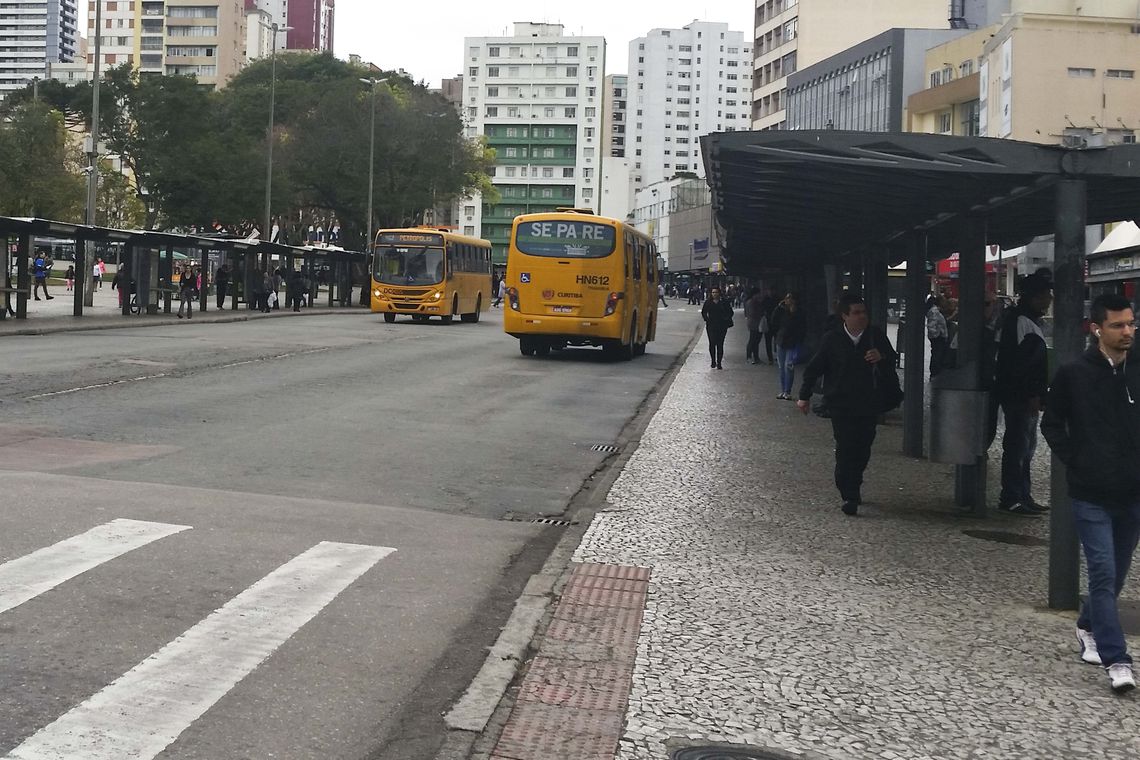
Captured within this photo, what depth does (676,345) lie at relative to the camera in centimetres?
4175

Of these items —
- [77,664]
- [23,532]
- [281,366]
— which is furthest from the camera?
[281,366]

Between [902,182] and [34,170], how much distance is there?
70417 millimetres

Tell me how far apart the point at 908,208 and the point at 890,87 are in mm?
81523

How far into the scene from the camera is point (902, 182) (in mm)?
11070

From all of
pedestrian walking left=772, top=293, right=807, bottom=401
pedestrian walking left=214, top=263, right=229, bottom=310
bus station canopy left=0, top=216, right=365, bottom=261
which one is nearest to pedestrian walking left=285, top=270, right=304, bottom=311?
bus station canopy left=0, top=216, right=365, bottom=261

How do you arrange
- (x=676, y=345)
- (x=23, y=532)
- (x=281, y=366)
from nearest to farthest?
(x=23, y=532), (x=281, y=366), (x=676, y=345)

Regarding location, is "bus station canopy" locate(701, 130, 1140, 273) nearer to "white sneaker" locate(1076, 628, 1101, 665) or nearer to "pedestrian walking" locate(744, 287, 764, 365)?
"white sneaker" locate(1076, 628, 1101, 665)

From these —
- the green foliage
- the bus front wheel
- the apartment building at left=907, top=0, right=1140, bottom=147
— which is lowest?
the bus front wheel

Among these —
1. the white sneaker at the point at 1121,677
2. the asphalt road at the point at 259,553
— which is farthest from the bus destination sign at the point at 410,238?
the white sneaker at the point at 1121,677

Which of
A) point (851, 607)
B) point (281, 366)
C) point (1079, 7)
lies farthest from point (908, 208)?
point (1079, 7)

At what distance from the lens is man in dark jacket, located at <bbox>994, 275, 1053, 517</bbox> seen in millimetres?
11414

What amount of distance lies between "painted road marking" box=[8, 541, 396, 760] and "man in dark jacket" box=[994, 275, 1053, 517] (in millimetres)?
5466

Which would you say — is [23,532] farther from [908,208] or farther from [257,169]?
[257,169]

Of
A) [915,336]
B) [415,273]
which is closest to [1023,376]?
[915,336]
